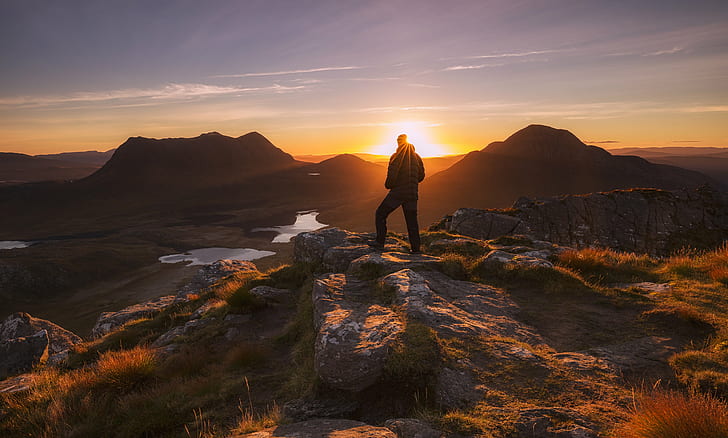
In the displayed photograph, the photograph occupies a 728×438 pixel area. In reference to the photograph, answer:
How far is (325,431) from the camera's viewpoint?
3545 mm

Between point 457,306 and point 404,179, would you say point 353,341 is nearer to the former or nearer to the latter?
point 457,306

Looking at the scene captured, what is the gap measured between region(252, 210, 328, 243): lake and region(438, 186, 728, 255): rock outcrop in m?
65.4

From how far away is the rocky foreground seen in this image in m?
3.74

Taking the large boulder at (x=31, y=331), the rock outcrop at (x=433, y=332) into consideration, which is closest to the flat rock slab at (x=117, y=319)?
the large boulder at (x=31, y=331)

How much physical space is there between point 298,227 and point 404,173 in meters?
105

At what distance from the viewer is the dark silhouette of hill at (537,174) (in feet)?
327

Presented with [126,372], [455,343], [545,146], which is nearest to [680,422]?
[455,343]

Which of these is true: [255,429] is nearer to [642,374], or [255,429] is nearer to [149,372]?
[149,372]

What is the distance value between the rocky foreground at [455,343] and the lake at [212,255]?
Answer: 6245cm

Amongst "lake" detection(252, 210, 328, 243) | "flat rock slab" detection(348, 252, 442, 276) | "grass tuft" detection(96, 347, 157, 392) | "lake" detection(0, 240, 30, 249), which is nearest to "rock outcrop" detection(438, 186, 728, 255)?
"flat rock slab" detection(348, 252, 442, 276)

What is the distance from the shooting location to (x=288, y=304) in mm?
9719

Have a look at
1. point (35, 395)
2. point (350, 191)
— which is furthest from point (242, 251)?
point (350, 191)

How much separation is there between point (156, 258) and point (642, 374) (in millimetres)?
85504

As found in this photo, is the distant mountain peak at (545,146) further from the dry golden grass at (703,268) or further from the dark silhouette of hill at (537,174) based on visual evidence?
the dry golden grass at (703,268)
